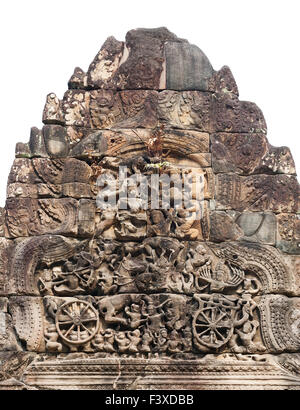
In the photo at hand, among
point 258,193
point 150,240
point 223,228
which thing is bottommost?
point 150,240

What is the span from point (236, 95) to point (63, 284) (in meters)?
3.19

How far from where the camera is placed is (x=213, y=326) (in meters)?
14.7

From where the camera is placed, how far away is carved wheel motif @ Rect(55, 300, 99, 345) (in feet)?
48.0

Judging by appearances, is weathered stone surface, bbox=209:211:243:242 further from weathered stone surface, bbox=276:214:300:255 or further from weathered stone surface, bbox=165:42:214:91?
weathered stone surface, bbox=165:42:214:91

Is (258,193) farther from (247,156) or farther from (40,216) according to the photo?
(40,216)

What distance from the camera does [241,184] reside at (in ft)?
50.1

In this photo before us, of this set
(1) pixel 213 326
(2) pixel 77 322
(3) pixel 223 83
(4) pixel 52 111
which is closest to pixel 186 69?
(3) pixel 223 83

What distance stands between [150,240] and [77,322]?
1321 mm

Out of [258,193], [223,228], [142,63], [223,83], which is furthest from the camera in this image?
[223,83]

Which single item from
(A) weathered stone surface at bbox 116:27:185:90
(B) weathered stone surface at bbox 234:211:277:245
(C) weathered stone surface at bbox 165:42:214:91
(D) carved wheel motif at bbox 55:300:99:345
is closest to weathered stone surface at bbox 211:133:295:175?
(B) weathered stone surface at bbox 234:211:277:245

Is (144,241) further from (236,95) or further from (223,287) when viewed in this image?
(236,95)

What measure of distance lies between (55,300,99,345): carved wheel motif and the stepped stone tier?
17 millimetres

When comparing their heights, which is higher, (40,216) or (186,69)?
(186,69)

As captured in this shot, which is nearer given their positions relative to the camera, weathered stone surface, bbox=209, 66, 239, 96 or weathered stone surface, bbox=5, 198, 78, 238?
weathered stone surface, bbox=5, 198, 78, 238
